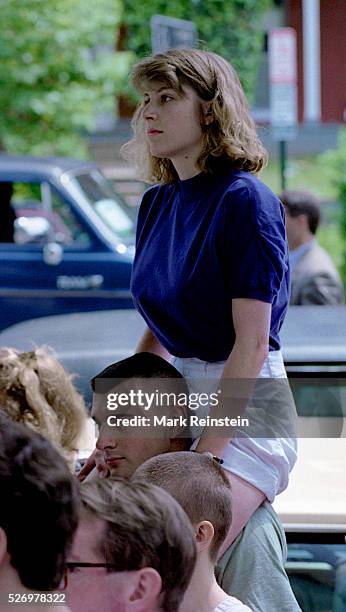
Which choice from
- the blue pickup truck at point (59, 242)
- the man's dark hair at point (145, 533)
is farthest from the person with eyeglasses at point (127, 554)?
the blue pickup truck at point (59, 242)

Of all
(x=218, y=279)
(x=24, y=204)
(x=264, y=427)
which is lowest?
(x=24, y=204)

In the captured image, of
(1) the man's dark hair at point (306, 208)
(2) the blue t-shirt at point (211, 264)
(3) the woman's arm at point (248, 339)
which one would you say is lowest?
(1) the man's dark hair at point (306, 208)

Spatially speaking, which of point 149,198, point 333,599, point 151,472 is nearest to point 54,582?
point 151,472

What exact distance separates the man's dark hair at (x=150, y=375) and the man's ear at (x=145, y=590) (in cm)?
47

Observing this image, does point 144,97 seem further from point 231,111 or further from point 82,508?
point 82,508

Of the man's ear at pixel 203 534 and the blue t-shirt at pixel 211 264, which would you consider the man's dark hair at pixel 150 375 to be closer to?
the blue t-shirt at pixel 211 264

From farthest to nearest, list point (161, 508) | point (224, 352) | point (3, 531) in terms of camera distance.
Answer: point (224, 352) < point (161, 508) < point (3, 531)

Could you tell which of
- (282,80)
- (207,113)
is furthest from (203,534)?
(282,80)

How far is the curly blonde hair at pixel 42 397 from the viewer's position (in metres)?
2.40

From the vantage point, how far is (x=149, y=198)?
2.12 m

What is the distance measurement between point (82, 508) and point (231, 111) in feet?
2.51

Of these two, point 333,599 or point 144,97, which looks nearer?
point 144,97

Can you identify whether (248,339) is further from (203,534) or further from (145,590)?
(145,590)

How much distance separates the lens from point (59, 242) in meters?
7.20
